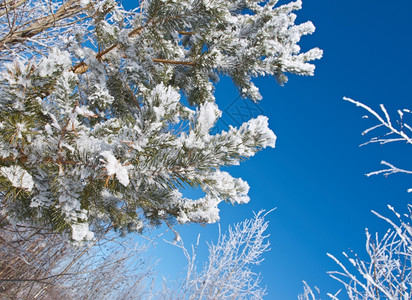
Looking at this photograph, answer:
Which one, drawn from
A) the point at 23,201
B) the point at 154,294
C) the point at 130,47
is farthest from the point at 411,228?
the point at 154,294

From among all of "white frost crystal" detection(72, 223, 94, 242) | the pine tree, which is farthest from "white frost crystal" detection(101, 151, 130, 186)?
"white frost crystal" detection(72, 223, 94, 242)

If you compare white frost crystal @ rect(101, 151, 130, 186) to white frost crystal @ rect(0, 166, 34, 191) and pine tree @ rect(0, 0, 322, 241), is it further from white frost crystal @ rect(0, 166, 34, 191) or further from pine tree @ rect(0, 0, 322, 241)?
white frost crystal @ rect(0, 166, 34, 191)

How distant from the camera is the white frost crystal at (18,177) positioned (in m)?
1.38

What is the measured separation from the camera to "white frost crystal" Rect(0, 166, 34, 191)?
4.53ft

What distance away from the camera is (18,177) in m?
1.41

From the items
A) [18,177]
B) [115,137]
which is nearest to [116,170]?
[115,137]

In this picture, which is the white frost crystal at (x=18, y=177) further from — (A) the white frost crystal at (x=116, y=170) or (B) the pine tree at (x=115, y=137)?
(A) the white frost crystal at (x=116, y=170)

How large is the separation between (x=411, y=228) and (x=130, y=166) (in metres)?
1.35

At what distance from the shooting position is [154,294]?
7281 millimetres

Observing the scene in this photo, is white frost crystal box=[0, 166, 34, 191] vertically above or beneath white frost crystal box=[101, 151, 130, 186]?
beneath

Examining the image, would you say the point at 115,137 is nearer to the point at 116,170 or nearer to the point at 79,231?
the point at 116,170

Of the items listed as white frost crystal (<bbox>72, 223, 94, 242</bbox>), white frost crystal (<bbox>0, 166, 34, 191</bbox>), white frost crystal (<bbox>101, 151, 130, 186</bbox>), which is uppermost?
white frost crystal (<bbox>101, 151, 130, 186</bbox>)

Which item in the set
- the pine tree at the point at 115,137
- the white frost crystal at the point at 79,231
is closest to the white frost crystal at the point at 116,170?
the pine tree at the point at 115,137

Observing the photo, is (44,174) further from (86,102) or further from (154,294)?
(154,294)
